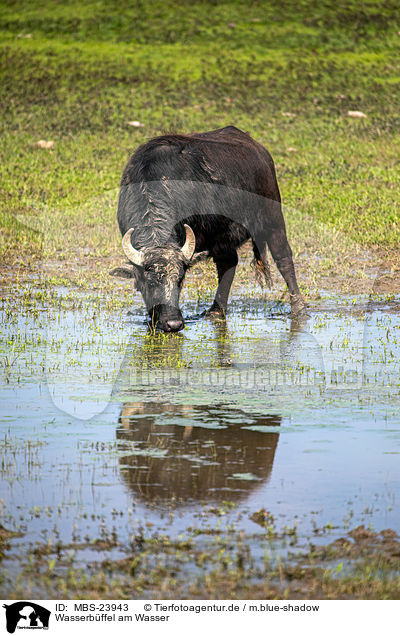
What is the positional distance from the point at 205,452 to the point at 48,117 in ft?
69.8

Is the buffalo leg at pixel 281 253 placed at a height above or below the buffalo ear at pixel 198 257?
below

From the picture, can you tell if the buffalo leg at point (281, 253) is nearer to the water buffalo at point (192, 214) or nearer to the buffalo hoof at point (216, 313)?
the water buffalo at point (192, 214)

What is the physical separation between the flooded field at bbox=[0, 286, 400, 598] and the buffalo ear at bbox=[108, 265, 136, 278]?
54 centimetres

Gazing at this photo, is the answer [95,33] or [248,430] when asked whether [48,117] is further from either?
[248,430]

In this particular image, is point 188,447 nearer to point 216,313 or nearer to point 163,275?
point 163,275

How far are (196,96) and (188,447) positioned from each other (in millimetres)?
23295

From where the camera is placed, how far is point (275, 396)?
740 centimetres

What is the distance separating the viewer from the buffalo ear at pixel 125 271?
9.61 m

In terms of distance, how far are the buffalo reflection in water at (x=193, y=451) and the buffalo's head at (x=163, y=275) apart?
195 centimetres

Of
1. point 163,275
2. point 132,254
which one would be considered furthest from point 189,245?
point 132,254

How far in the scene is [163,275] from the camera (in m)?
9.19
